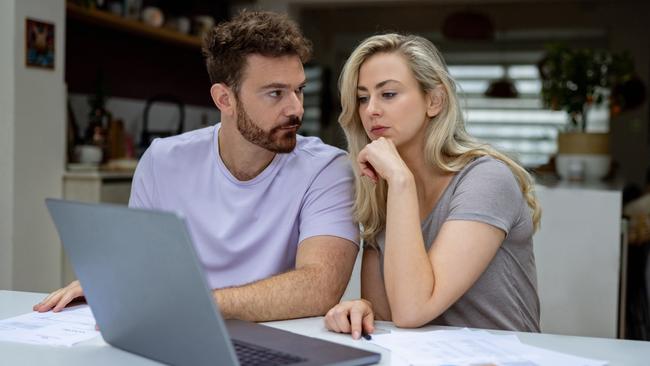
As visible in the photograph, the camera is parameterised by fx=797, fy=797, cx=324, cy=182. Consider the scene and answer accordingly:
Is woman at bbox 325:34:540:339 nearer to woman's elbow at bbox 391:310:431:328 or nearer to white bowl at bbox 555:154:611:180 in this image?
woman's elbow at bbox 391:310:431:328

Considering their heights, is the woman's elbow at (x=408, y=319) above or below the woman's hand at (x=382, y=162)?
below

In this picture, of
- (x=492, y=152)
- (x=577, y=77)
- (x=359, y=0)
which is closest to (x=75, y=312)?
(x=492, y=152)

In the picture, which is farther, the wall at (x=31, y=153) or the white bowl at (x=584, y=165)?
the white bowl at (x=584, y=165)

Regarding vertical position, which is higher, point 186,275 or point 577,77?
point 577,77

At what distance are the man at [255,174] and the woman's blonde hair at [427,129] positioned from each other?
6cm

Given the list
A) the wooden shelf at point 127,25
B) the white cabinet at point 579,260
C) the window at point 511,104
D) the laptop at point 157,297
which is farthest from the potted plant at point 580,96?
the window at point 511,104

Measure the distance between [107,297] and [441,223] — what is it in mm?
881

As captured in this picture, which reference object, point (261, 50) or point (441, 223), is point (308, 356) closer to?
point (441, 223)

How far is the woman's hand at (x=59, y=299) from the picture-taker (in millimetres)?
1674

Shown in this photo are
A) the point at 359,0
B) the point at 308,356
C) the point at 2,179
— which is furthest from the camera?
the point at 359,0

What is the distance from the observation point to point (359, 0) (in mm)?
6578

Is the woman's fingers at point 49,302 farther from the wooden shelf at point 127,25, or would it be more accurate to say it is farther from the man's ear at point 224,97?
the wooden shelf at point 127,25

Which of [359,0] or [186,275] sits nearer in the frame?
[186,275]

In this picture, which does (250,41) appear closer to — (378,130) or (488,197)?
(378,130)
